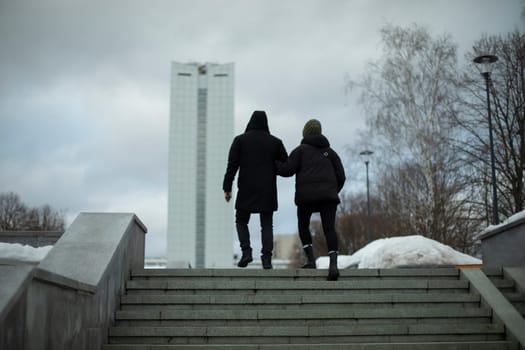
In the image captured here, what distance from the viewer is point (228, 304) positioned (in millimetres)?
7340

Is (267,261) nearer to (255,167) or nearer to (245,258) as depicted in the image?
(245,258)

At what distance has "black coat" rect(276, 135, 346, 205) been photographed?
8.39 meters

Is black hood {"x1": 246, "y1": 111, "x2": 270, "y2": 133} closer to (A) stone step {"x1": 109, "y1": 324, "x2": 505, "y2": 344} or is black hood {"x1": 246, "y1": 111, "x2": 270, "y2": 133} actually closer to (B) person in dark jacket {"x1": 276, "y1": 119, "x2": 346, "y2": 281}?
(B) person in dark jacket {"x1": 276, "y1": 119, "x2": 346, "y2": 281}

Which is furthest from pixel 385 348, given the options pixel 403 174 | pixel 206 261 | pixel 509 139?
pixel 206 261

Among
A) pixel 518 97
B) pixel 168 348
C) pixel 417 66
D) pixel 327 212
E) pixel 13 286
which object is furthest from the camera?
pixel 417 66

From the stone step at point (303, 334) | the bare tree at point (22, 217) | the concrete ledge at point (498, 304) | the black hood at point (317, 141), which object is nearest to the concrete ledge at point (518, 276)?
the concrete ledge at point (498, 304)

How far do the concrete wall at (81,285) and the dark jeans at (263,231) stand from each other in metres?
1.35

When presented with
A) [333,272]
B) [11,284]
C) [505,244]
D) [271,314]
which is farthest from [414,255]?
[11,284]

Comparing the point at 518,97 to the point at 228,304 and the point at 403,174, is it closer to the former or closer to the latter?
the point at 403,174

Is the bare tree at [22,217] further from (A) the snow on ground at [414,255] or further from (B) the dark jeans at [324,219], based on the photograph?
(B) the dark jeans at [324,219]

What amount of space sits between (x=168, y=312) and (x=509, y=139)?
20.5 meters

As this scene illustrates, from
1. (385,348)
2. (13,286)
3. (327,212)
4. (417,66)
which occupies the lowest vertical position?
(385,348)

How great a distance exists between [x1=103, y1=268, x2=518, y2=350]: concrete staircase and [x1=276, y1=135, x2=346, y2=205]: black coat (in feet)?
3.24

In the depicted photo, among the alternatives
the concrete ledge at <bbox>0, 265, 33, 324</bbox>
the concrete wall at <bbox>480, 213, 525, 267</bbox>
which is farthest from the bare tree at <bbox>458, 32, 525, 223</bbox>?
the concrete ledge at <bbox>0, 265, 33, 324</bbox>
